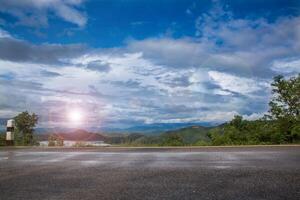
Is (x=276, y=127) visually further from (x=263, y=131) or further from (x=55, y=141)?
(x=55, y=141)

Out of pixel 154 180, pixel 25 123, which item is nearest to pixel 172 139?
pixel 25 123

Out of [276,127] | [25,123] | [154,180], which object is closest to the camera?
[154,180]

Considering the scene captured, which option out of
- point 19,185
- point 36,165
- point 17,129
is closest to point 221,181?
point 19,185

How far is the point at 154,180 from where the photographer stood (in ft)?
25.9

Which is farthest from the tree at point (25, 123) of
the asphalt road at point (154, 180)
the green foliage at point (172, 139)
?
the asphalt road at point (154, 180)

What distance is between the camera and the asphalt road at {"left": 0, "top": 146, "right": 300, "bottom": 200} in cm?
650

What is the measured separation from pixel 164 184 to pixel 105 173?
202 centimetres

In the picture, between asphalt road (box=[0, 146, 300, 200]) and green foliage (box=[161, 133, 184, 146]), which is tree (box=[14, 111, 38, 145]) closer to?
green foliage (box=[161, 133, 184, 146])

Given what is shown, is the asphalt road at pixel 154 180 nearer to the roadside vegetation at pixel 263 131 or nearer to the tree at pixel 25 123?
the roadside vegetation at pixel 263 131

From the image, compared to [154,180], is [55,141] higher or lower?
higher

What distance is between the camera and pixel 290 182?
736cm

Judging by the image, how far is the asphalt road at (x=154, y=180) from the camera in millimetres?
6504

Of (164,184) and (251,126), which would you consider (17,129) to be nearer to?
(251,126)

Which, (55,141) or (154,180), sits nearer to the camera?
(154,180)
